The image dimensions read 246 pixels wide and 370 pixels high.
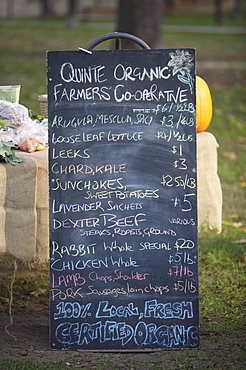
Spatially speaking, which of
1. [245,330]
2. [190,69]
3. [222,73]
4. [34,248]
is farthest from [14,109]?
[222,73]

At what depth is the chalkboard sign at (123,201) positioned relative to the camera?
3.64 m

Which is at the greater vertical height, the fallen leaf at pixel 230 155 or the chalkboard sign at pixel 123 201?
the chalkboard sign at pixel 123 201

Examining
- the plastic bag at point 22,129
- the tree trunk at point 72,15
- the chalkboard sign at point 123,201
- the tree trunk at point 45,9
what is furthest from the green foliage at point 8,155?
the tree trunk at point 45,9

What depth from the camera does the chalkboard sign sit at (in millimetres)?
3641

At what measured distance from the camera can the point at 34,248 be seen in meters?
3.99

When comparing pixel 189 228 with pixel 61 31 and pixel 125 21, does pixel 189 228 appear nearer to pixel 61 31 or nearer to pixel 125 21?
pixel 125 21

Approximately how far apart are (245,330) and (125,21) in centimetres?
1015

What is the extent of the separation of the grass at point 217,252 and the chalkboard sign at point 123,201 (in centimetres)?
18

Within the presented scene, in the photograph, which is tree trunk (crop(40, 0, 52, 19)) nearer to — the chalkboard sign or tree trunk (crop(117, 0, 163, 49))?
tree trunk (crop(117, 0, 163, 49))

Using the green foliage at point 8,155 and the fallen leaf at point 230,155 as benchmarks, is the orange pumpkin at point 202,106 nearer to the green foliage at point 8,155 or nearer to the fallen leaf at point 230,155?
the green foliage at point 8,155

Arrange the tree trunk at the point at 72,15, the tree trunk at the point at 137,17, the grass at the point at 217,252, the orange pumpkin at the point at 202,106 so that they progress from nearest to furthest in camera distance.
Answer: the grass at the point at 217,252
the orange pumpkin at the point at 202,106
the tree trunk at the point at 137,17
the tree trunk at the point at 72,15

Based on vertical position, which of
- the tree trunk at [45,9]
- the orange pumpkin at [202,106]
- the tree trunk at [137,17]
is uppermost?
the orange pumpkin at [202,106]

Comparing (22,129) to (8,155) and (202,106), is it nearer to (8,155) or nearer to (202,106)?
(8,155)

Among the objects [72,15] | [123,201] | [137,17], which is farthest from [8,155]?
[72,15]
